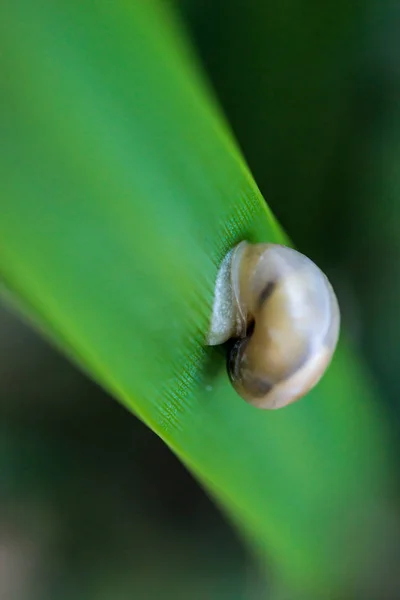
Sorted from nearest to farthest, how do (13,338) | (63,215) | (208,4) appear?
(63,215) → (208,4) → (13,338)

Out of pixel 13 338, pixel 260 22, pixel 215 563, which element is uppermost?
pixel 260 22

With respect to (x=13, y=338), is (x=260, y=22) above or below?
above

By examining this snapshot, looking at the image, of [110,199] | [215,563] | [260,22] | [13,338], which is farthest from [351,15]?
[215,563]

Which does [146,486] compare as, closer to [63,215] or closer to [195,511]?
[195,511]
